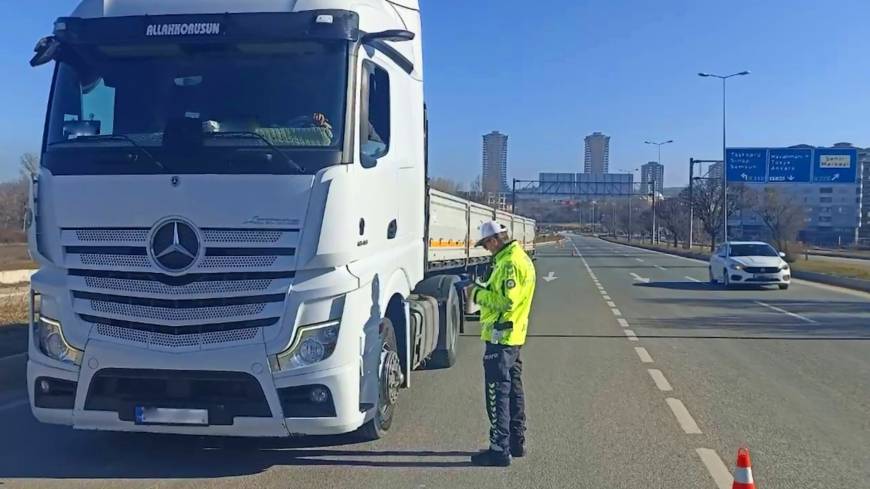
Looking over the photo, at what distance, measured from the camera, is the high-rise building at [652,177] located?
275ft

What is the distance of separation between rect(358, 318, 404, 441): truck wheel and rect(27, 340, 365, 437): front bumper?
0.65 m

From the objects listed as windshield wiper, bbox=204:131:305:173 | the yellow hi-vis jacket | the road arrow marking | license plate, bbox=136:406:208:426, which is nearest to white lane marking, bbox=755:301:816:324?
the road arrow marking

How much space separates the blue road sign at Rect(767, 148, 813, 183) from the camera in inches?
1713

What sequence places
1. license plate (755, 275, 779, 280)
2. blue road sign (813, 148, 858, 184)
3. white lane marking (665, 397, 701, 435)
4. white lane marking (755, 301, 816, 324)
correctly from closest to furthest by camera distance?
white lane marking (665, 397, 701, 435), white lane marking (755, 301, 816, 324), license plate (755, 275, 779, 280), blue road sign (813, 148, 858, 184)

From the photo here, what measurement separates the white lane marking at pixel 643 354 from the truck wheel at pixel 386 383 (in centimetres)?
551

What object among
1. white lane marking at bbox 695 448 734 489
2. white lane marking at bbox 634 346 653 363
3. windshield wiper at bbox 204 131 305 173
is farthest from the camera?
white lane marking at bbox 634 346 653 363

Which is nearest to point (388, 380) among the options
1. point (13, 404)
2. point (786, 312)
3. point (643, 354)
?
point (13, 404)

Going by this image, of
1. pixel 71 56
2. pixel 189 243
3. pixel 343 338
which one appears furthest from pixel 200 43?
pixel 343 338

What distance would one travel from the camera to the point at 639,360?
37.2 feet

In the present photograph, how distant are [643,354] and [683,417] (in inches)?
162

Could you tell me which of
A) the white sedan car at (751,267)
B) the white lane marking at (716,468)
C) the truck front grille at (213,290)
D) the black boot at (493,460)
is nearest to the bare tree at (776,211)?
the white sedan car at (751,267)

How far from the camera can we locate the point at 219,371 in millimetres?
5398

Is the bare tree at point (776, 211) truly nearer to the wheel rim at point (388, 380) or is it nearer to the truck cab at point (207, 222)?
the wheel rim at point (388, 380)

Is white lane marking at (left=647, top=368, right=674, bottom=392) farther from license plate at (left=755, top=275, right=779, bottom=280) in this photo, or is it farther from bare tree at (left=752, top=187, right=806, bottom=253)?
bare tree at (left=752, top=187, right=806, bottom=253)
